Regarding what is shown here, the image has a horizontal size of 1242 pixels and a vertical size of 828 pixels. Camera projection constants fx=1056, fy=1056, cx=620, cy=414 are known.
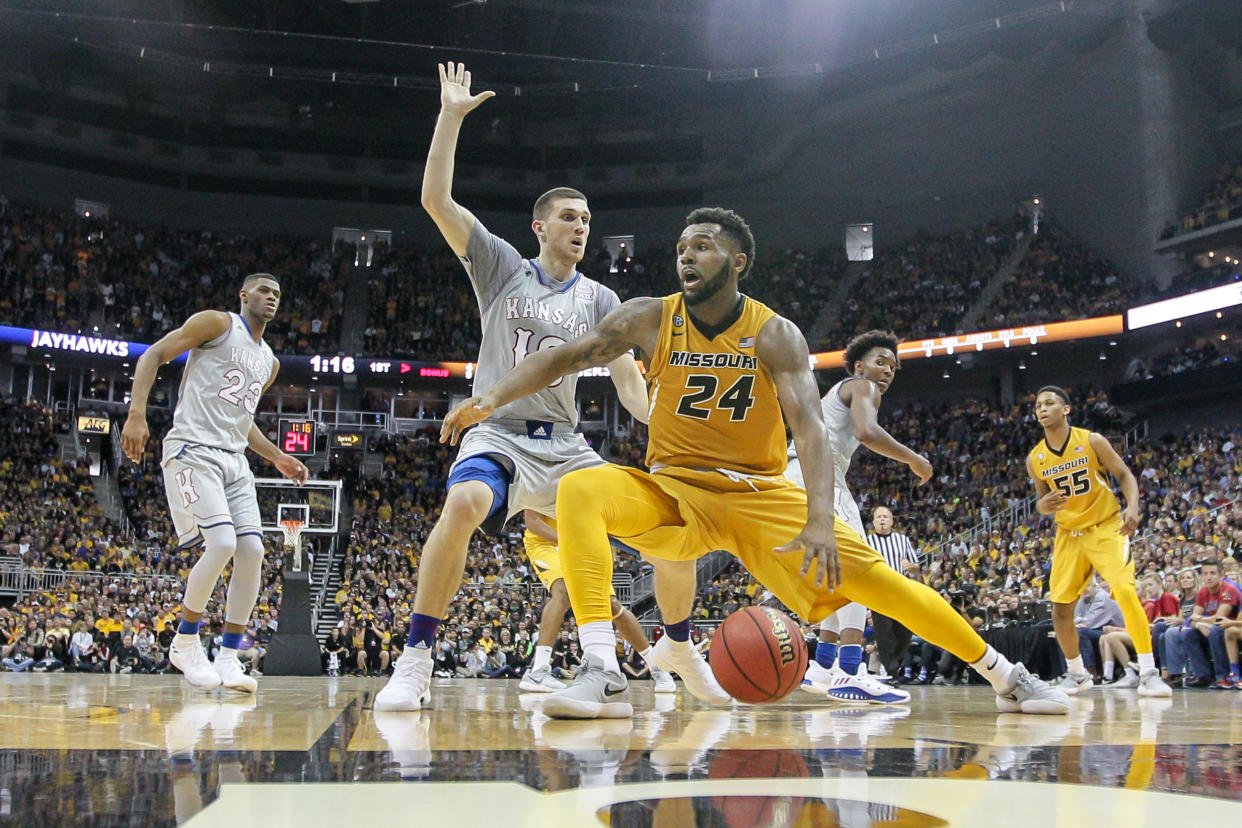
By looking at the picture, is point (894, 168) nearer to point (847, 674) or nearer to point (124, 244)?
point (124, 244)

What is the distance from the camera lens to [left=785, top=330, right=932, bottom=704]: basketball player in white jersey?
5859 millimetres

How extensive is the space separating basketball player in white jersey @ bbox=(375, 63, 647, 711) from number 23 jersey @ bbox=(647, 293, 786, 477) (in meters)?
0.61

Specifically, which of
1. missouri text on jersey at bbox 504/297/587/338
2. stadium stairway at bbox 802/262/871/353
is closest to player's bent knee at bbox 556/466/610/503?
missouri text on jersey at bbox 504/297/587/338

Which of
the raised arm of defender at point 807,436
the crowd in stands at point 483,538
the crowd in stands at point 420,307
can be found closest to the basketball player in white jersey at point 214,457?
the raised arm of defender at point 807,436

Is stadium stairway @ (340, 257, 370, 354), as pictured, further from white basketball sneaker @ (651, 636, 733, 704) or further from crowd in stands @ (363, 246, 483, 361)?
white basketball sneaker @ (651, 636, 733, 704)

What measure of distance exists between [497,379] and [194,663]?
8.52 feet

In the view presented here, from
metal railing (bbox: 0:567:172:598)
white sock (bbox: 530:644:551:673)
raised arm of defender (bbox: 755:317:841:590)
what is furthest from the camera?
metal railing (bbox: 0:567:172:598)

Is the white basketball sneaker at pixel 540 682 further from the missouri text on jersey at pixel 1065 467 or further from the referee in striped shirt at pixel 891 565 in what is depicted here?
the missouri text on jersey at pixel 1065 467

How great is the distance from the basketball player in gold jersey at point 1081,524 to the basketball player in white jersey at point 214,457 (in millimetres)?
5335

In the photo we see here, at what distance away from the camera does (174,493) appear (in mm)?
5891

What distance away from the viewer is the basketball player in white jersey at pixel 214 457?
19.0 feet

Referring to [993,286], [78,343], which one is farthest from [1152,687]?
[78,343]

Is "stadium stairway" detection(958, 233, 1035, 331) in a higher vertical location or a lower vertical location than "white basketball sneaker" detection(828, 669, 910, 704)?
higher

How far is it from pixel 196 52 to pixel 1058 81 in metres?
23.3
